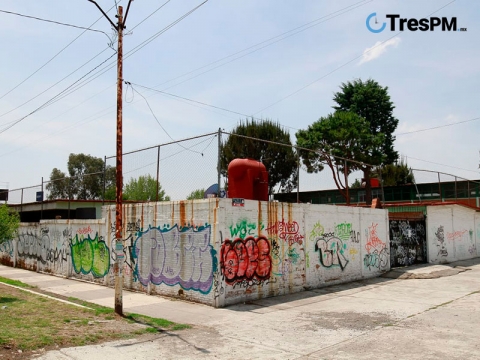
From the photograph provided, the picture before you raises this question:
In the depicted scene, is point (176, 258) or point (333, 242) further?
point (333, 242)

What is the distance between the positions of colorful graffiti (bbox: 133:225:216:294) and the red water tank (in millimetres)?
1718

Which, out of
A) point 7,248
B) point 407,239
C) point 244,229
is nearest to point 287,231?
point 244,229

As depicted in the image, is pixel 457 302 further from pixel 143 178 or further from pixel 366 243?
pixel 143 178

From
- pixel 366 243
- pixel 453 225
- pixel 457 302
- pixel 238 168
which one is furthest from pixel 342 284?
pixel 453 225

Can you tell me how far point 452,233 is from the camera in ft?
78.5

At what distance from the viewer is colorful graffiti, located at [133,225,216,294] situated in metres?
11.5

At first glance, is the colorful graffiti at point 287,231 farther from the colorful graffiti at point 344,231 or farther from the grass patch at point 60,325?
the grass patch at point 60,325

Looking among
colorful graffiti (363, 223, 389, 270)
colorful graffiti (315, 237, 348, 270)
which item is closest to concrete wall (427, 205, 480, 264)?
colorful graffiti (363, 223, 389, 270)

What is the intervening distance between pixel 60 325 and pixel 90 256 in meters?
8.42

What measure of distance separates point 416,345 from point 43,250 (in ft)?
Answer: 58.5


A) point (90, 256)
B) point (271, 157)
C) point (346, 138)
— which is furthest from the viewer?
point (346, 138)

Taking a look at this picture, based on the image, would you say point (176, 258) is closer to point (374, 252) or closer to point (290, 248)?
point (290, 248)

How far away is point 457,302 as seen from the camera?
1168 centimetres

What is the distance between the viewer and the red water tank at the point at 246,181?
12641 millimetres
